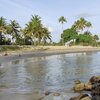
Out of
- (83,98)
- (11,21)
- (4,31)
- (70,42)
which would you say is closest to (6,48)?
(4,31)

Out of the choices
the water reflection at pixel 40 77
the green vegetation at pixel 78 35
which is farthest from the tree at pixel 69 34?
the water reflection at pixel 40 77

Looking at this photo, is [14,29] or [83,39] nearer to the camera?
[14,29]

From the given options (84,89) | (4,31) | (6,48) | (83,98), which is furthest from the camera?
(4,31)

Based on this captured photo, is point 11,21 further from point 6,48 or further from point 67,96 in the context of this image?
point 67,96

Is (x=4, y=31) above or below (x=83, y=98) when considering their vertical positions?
above

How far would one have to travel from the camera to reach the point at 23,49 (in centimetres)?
7812

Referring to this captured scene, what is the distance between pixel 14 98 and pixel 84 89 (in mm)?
4031

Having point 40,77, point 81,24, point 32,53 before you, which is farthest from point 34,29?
point 40,77

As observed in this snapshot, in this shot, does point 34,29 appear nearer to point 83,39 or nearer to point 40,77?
point 83,39

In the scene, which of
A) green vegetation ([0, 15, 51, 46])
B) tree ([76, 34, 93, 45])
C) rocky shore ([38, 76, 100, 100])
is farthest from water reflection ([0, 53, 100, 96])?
tree ([76, 34, 93, 45])

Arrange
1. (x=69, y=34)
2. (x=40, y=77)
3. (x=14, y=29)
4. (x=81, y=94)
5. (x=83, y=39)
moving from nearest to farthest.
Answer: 1. (x=81, y=94)
2. (x=40, y=77)
3. (x=14, y=29)
4. (x=83, y=39)
5. (x=69, y=34)

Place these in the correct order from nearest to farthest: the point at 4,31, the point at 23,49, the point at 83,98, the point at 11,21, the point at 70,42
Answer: the point at 83,98 < the point at 23,49 < the point at 4,31 < the point at 11,21 < the point at 70,42

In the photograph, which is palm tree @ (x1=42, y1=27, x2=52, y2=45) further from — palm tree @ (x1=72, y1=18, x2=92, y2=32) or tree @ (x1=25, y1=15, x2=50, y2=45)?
palm tree @ (x1=72, y1=18, x2=92, y2=32)

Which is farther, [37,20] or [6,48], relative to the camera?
[37,20]
